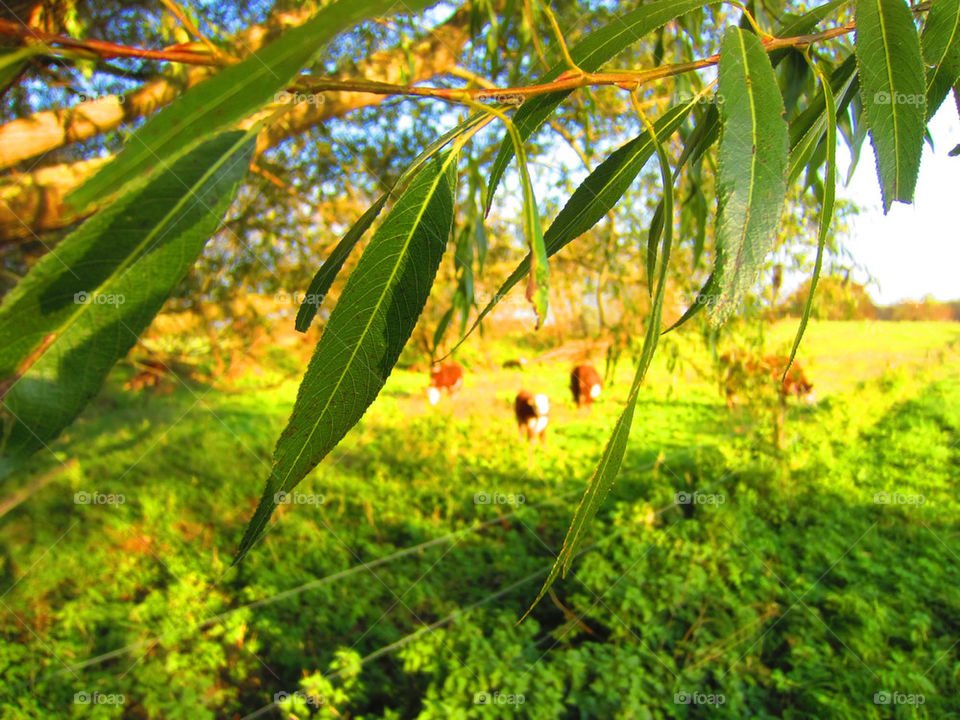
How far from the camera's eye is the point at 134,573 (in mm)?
1802

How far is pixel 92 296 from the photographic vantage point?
0.15 metres

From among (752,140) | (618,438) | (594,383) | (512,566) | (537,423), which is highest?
(752,140)

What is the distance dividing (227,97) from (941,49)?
1.03ft

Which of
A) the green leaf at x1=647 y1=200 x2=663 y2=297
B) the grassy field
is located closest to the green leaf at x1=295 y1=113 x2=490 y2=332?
the green leaf at x1=647 y1=200 x2=663 y2=297

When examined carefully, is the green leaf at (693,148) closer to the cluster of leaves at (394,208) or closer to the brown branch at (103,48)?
the cluster of leaves at (394,208)

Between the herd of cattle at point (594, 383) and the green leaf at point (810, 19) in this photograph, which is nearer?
the green leaf at point (810, 19)

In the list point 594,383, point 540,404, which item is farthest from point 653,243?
point 594,383

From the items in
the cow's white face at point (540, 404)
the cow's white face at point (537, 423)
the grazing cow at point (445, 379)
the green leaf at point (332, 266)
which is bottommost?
the cow's white face at point (537, 423)

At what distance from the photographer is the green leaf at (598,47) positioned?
269mm

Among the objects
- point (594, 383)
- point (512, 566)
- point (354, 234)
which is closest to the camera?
point (354, 234)

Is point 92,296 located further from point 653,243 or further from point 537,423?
point 537,423

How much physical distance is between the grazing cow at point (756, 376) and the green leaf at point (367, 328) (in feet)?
7.67

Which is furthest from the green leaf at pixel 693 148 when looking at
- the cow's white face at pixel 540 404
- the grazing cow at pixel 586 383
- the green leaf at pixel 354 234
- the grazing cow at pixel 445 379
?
the grazing cow at pixel 445 379

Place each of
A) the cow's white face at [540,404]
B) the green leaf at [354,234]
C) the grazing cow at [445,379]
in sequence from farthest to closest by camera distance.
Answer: the grazing cow at [445,379] < the cow's white face at [540,404] < the green leaf at [354,234]
